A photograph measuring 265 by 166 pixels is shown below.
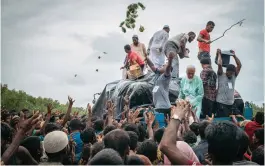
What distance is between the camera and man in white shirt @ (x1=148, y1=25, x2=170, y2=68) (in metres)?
12.5

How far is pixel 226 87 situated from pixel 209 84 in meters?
0.47

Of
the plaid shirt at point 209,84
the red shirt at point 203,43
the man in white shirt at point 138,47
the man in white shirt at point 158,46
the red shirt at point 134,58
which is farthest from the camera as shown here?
the man in white shirt at point 138,47

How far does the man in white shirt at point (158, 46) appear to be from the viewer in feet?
41.0

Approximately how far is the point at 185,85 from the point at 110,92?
12.7ft

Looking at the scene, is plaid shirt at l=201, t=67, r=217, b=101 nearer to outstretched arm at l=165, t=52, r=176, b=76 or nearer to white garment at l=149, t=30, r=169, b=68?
outstretched arm at l=165, t=52, r=176, b=76

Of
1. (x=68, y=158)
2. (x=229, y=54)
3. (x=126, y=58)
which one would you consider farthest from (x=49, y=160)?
(x=126, y=58)

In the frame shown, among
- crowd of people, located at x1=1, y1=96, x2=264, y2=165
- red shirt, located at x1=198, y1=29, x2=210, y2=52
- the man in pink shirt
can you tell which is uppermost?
red shirt, located at x1=198, y1=29, x2=210, y2=52

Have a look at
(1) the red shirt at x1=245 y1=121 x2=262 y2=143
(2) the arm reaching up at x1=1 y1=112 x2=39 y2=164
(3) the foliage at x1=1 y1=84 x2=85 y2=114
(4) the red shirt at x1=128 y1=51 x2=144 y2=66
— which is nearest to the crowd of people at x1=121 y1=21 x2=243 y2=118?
(4) the red shirt at x1=128 y1=51 x2=144 y2=66

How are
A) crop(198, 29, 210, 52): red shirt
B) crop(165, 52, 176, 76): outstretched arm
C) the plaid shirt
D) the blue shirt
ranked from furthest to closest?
1. crop(198, 29, 210, 52): red shirt
2. the plaid shirt
3. crop(165, 52, 176, 76): outstretched arm
4. the blue shirt

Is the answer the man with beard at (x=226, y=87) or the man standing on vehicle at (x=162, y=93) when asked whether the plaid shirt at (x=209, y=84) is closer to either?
the man with beard at (x=226, y=87)

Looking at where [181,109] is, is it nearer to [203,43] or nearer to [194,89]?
[194,89]

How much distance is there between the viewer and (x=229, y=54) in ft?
31.7

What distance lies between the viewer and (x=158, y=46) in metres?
12.6

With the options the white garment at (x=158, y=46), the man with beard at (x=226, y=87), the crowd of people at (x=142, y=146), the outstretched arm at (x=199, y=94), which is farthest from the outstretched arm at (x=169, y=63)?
the white garment at (x=158, y=46)
